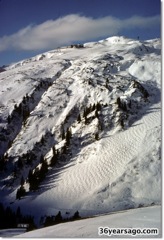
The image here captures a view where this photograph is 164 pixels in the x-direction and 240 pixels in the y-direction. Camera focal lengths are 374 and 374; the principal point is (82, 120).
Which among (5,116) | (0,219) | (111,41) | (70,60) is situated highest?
(111,41)

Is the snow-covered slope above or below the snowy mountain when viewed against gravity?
below

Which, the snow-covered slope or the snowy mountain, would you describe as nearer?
the snow-covered slope

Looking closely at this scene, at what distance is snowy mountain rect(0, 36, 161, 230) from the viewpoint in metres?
33.7

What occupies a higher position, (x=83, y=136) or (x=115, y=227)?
(x=83, y=136)

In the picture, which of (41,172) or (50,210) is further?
(41,172)

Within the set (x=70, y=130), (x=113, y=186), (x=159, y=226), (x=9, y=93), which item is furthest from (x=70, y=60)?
(x=159, y=226)

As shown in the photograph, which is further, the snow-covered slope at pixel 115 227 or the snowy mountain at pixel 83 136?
the snowy mountain at pixel 83 136

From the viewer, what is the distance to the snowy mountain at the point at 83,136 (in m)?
33.7

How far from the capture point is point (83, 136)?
4694 centimetres

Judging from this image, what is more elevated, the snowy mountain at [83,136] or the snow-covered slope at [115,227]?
the snowy mountain at [83,136]

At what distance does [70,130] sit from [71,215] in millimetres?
17788

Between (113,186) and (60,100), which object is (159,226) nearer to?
(113,186)

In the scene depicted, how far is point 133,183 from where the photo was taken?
33.0 metres

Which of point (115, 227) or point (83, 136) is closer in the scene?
point (115, 227)
